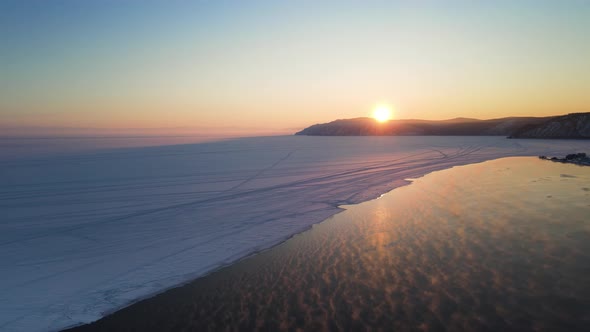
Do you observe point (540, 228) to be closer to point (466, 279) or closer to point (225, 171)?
point (466, 279)

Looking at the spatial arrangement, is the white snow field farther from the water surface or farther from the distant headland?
the distant headland

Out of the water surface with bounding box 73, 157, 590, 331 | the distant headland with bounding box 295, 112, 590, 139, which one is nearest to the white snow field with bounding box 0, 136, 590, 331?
the water surface with bounding box 73, 157, 590, 331

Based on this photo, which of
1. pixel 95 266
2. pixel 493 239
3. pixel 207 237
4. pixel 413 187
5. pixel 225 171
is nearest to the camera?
pixel 95 266

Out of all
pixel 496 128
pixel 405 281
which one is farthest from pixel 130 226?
pixel 496 128

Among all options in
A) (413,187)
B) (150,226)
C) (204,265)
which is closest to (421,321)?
(204,265)

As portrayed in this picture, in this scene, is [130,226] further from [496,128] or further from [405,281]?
[496,128]

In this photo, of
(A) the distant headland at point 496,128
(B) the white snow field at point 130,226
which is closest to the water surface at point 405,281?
(B) the white snow field at point 130,226
